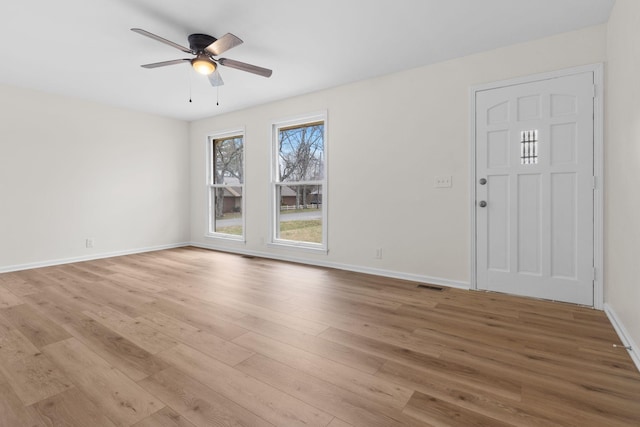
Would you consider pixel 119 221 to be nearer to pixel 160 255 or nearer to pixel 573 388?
pixel 160 255

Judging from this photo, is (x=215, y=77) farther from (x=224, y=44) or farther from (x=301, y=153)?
(x=301, y=153)

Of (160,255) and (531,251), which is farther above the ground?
(531,251)

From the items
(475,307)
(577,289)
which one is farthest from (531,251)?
(475,307)

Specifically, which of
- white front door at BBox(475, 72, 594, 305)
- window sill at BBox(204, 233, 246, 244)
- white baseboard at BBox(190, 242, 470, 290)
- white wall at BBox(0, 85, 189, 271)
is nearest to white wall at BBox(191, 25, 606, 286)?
white baseboard at BBox(190, 242, 470, 290)

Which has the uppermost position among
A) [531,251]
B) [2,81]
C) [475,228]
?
[2,81]

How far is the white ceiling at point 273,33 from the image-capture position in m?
2.51

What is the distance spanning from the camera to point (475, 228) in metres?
3.34

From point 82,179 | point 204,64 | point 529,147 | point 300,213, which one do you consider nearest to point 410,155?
point 529,147

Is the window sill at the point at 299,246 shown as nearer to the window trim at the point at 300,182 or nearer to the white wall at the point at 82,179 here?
the window trim at the point at 300,182

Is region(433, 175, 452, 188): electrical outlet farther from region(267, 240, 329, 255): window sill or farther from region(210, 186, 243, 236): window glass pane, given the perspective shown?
region(210, 186, 243, 236): window glass pane

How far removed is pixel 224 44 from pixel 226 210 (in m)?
3.76

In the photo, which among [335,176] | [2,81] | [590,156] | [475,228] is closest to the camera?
[590,156]

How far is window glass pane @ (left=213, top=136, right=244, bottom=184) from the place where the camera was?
570 centimetres

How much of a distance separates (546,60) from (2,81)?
20.7 ft
